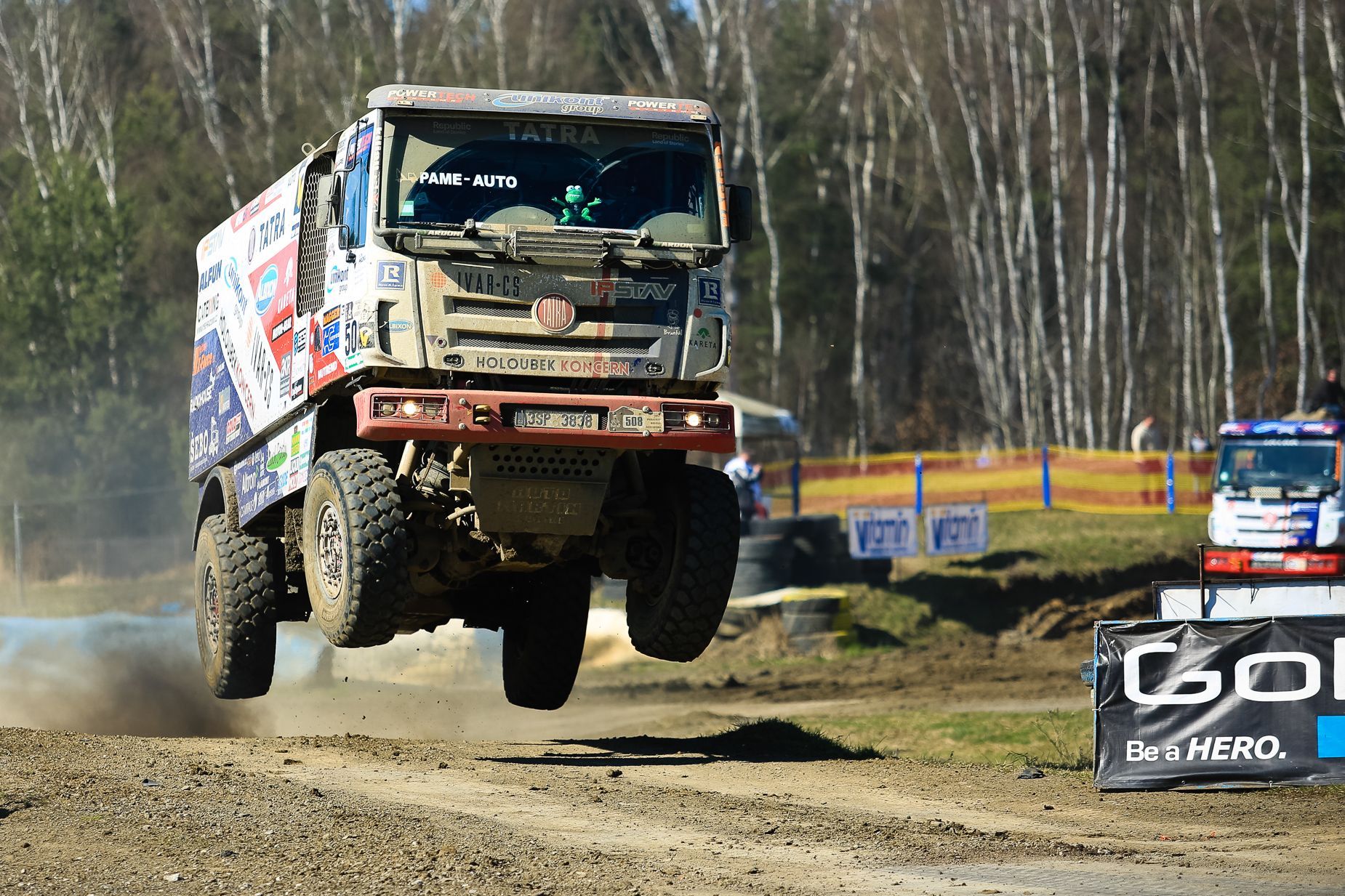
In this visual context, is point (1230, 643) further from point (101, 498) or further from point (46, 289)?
point (46, 289)

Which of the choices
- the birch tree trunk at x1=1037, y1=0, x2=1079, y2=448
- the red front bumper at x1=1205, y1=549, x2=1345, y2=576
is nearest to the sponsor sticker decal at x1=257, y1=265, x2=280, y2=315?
the red front bumper at x1=1205, y1=549, x2=1345, y2=576

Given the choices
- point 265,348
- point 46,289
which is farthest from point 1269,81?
point 265,348

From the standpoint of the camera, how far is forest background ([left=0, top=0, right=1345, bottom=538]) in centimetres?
3825

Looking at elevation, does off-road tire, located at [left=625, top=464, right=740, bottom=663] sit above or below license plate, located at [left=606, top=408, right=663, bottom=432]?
below

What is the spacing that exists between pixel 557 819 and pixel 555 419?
2.31 meters

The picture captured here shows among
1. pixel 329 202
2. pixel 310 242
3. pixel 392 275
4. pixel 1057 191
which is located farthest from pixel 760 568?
pixel 1057 191

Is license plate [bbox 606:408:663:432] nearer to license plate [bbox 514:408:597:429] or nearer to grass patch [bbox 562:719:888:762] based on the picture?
license plate [bbox 514:408:597:429]

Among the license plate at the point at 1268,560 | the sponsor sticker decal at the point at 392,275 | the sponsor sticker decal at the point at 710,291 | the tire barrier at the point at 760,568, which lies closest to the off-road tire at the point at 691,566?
the sponsor sticker decal at the point at 710,291

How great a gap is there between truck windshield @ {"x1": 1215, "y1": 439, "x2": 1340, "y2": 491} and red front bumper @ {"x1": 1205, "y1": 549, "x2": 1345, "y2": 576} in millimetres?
970

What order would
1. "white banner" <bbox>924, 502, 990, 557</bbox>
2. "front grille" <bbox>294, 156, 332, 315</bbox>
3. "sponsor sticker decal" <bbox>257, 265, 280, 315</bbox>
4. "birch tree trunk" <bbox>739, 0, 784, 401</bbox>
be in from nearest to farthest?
"front grille" <bbox>294, 156, 332, 315</bbox>
"sponsor sticker decal" <bbox>257, 265, 280, 315</bbox>
"white banner" <bbox>924, 502, 990, 557</bbox>
"birch tree trunk" <bbox>739, 0, 784, 401</bbox>

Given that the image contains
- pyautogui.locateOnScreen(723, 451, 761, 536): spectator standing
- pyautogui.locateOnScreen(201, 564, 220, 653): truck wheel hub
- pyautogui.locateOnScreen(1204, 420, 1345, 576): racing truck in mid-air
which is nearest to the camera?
pyautogui.locateOnScreen(201, 564, 220, 653): truck wheel hub

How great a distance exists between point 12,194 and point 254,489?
36.2 meters

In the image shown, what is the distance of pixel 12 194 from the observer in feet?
145

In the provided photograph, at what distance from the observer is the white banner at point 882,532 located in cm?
2388
